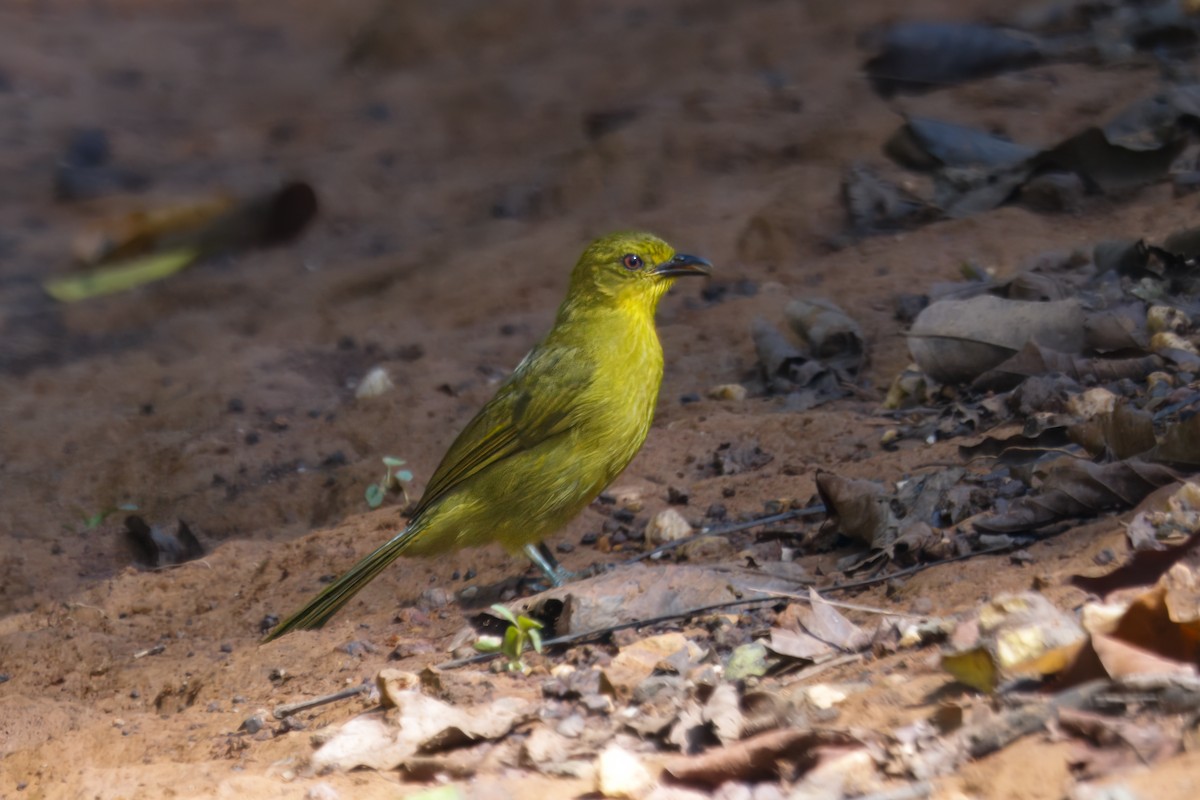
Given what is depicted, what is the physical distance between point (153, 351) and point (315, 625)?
3.63m

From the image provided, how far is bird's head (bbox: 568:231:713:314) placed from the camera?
17.3 feet

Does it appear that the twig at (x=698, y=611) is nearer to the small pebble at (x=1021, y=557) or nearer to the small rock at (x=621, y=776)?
the small pebble at (x=1021, y=557)

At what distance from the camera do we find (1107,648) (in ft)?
8.84

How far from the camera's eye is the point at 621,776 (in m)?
2.78

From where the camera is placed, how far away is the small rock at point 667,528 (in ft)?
15.5

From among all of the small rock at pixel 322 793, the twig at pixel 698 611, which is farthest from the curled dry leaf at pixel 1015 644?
the small rock at pixel 322 793

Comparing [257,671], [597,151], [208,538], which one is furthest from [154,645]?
[597,151]

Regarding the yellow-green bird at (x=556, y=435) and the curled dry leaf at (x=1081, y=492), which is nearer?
the curled dry leaf at (x=1081, y=492)

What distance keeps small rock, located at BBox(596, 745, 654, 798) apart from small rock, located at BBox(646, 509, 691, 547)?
1.84m

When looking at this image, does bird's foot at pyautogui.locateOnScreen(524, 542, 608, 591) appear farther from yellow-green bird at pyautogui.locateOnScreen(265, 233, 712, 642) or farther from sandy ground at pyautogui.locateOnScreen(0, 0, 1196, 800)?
sandy ground at pyautogui.locateOnScreen(0, 0, 1196, 800)

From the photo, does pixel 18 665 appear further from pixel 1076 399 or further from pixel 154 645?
pixel 1076 399

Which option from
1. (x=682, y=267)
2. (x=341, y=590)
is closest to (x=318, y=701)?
(x=341, y=590)

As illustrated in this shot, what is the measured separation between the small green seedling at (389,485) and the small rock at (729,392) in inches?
55.5

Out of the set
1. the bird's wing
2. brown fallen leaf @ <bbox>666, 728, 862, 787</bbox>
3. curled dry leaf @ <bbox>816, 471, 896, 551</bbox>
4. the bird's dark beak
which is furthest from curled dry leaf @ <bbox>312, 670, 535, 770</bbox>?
the bird's dark beak
